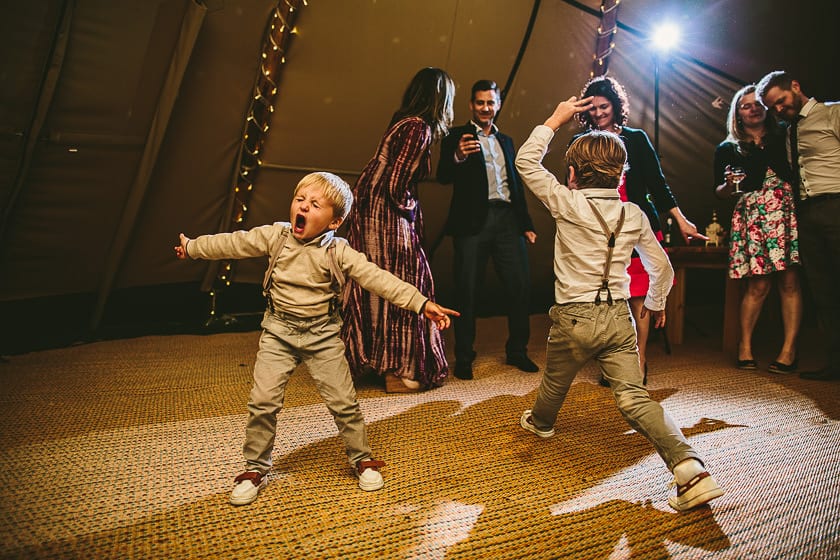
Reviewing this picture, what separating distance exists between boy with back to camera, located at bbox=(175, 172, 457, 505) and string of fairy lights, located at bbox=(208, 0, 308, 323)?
145 cm

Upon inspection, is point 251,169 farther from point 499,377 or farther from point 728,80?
point 728,80

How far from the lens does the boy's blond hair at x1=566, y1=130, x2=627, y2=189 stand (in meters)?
1.53

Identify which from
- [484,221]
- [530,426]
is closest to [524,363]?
[484,221]

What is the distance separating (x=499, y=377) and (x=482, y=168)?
3.24 feet

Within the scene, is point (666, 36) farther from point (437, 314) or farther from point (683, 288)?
point (437, 314)

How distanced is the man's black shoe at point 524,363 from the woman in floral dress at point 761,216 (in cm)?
110

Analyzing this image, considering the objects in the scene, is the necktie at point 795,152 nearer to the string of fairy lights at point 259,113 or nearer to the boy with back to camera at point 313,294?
the boy with back to camera at point 313,294

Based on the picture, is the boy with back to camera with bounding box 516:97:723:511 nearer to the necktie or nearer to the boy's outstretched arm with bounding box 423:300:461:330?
the boy's outstretched arm with bounding box 423:300:461:330

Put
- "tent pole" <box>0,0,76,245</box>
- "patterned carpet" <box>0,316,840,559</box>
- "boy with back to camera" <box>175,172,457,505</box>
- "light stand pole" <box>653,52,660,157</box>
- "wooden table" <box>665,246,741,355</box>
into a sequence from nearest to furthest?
"patterned carpet" <box>0,316,840,559</box>, "boy with back to camera" <box>175,172,457,505</box>, "tent pole" <box>0,0,76,245</box>, "wooden table" <box>665,246,741,355</box>, "light stand pole" <box>653,52,660,157</box>

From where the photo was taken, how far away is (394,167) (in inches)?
85.6

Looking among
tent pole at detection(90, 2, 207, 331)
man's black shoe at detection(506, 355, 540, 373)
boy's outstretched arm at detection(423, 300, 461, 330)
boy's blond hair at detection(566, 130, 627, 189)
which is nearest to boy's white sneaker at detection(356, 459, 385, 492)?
boy's outstretched arm at detection(423, 300, 461, 330)

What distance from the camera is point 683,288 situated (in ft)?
11.0

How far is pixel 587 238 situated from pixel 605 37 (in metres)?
2.22

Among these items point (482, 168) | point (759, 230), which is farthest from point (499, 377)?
point (759, 230)
